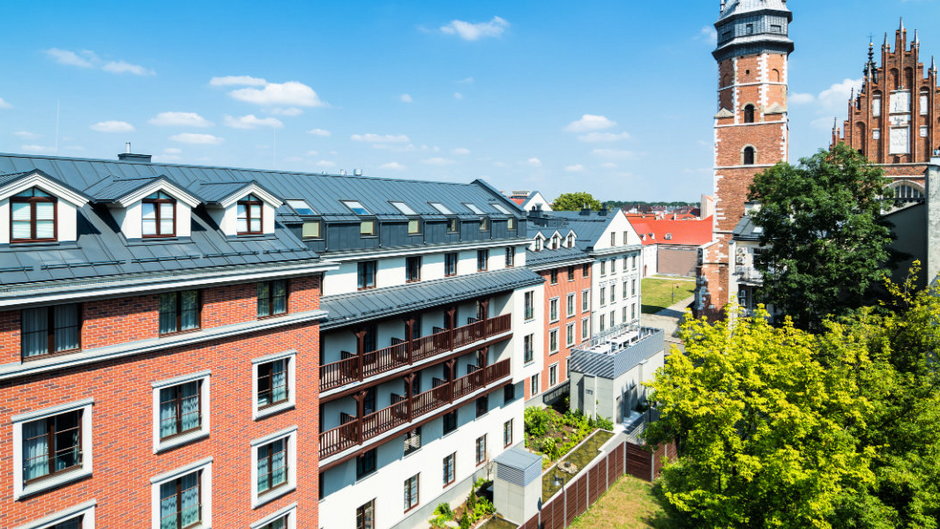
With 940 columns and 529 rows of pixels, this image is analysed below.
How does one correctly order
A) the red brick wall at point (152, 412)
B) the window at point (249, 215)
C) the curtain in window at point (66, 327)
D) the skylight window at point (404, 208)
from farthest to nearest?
the skylight window at point (404, 208)
the window at point (249, 215)
the curtain in window at point (66, 327)
the red brick wall at point (152, 412)

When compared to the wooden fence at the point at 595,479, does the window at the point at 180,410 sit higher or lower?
higher

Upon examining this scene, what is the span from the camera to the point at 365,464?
24562 millimetres

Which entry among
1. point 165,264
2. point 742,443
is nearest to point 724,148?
point 742,443

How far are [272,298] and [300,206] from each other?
5.91 m

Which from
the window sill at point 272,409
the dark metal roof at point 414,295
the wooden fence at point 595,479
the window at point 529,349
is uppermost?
the dark metal roof at point 414,295

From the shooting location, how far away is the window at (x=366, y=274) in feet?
80.0

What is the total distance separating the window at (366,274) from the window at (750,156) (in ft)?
147

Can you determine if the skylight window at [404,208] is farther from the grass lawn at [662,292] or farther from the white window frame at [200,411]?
the grass lawn at [662,292]

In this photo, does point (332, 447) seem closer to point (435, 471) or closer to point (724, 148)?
point (435, 471)

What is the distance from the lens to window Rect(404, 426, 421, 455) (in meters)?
26.8

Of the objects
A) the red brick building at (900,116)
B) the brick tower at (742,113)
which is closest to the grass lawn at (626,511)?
the brick tower at (742,113)

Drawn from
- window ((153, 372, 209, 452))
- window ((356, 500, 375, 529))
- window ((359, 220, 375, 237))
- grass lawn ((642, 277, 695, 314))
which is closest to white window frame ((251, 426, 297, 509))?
window ((153, 372, 209, 452))

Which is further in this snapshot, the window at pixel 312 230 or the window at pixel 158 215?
the window at pixel 312 230

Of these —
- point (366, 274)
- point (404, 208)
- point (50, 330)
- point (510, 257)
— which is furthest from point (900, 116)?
point (50, 330)
